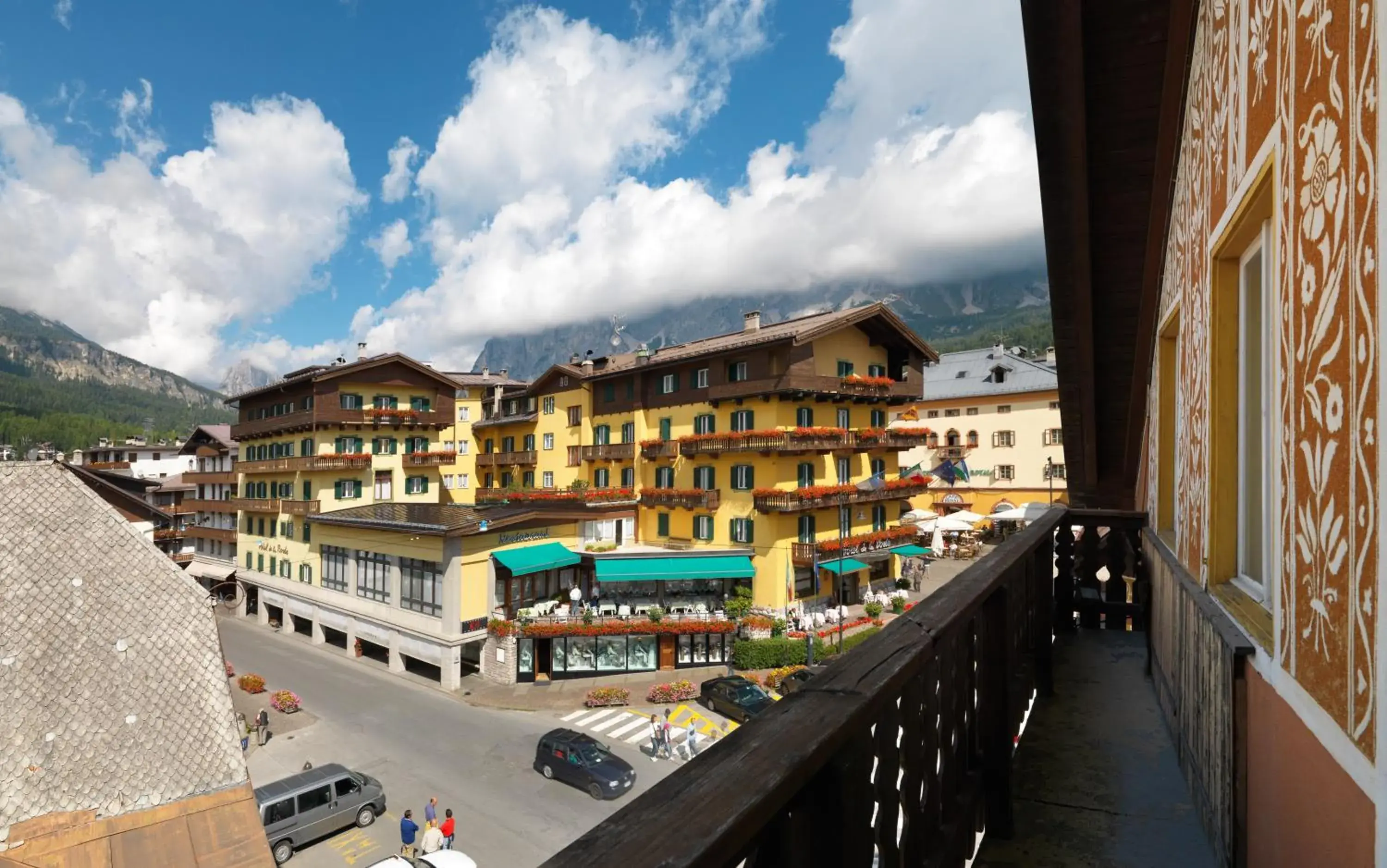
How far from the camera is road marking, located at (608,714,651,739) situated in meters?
20.8

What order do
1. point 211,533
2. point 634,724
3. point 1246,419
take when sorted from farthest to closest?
point 211,533 → point 634,724 → point 1246,419

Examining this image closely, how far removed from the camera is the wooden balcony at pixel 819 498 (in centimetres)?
2706

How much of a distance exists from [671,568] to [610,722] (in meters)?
7.64

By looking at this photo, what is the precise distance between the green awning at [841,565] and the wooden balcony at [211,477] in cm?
3959

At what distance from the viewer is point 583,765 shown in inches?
Result: 690

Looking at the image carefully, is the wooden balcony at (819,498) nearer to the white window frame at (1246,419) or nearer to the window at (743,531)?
the window at (743,531)

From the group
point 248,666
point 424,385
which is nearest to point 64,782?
point 248,666

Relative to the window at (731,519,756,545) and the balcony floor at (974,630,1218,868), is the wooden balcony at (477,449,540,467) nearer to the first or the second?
the window at (731,519,756,545)

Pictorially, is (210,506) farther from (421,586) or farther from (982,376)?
(982,376)

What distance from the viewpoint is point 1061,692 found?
5.31 meters

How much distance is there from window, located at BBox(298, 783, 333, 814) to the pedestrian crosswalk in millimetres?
7292

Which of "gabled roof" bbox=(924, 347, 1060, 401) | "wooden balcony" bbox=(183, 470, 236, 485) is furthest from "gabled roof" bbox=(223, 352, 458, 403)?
"gabled roof" bbox=(924, 347, 1060, 401)

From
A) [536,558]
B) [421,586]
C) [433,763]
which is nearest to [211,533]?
[421,586]

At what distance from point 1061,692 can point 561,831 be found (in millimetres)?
13987
